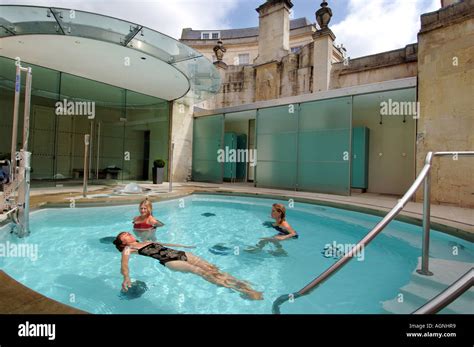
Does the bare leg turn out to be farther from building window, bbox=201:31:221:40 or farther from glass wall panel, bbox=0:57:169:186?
building window, bbox=201:31:221:40

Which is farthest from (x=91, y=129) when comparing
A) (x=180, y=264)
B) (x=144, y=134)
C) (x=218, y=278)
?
(x=218, y=278)

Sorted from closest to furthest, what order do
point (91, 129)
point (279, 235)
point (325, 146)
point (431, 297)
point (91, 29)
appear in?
point (431, 297), point (279, 235), point (91, 29), point (325, 146), point (91, 129)

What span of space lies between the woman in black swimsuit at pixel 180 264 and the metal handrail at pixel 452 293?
1563 mm

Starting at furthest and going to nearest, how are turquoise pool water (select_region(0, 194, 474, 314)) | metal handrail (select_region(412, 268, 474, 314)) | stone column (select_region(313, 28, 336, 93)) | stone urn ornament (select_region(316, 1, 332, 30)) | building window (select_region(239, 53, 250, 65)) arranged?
building window (select_region(239, 53, 250, 65)), stone urn ornament (select_region(316, 1, 332, 30)), stone column (select_region(313, 28, 336, 93)), turquoise pool water (select_region(0, 194, 474, 314)), metal handrail (select_region(412, 268, 474, 314))

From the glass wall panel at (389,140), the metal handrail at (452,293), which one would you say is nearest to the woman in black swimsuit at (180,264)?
the metal handrail at (452,293)

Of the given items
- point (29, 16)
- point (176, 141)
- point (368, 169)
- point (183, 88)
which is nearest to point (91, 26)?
point (29, 16)

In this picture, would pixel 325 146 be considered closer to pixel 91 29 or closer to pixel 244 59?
pixel 91 29

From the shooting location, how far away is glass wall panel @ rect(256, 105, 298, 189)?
847 centimetres

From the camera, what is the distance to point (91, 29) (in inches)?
212

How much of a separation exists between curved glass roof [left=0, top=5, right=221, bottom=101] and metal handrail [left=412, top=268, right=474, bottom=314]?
6476 mm

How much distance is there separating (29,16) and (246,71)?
10.2 metres

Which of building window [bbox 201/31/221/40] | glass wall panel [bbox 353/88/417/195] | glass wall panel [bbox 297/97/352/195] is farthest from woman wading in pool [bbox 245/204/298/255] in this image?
building window [bbox 201/31/221/40]

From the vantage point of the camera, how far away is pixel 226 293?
7.70 feet

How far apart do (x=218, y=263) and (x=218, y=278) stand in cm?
64
